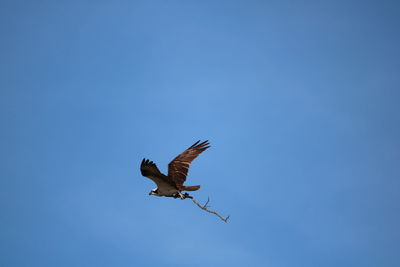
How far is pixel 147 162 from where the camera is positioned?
63.7ft

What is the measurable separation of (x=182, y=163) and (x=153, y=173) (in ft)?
10.5

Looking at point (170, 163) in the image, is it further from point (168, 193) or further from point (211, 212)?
point (211, 212)

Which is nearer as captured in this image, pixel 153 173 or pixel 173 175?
pixel 153 173

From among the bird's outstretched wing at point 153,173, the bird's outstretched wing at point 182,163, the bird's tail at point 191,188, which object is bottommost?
the bird's outstretched wing at point 153,173

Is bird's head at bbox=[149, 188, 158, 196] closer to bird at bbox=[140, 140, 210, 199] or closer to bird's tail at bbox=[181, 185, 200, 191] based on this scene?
bird at bbox=[140, 140, 210, 199]

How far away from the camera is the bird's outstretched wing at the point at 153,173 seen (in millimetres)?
19536

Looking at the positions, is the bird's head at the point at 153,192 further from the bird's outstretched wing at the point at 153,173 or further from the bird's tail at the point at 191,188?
the bird's tail at the point at 191,188

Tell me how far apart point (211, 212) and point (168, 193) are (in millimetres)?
5304

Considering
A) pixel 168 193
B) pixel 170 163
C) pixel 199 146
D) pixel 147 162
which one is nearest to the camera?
pixel 147 162

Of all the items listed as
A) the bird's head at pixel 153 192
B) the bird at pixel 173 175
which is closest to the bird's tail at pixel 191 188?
the bird at pixel 173 175

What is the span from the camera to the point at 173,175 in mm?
21922

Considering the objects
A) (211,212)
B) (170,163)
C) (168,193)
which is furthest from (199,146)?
(211,212)

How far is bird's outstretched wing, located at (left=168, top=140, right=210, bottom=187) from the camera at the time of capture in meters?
21.7

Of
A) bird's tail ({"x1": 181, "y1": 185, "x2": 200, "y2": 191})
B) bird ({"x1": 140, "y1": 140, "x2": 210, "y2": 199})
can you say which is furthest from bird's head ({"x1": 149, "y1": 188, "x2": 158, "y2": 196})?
bird's tail ({"x1": 181, "y1": 185, "x2": 200, "y2": 191})
